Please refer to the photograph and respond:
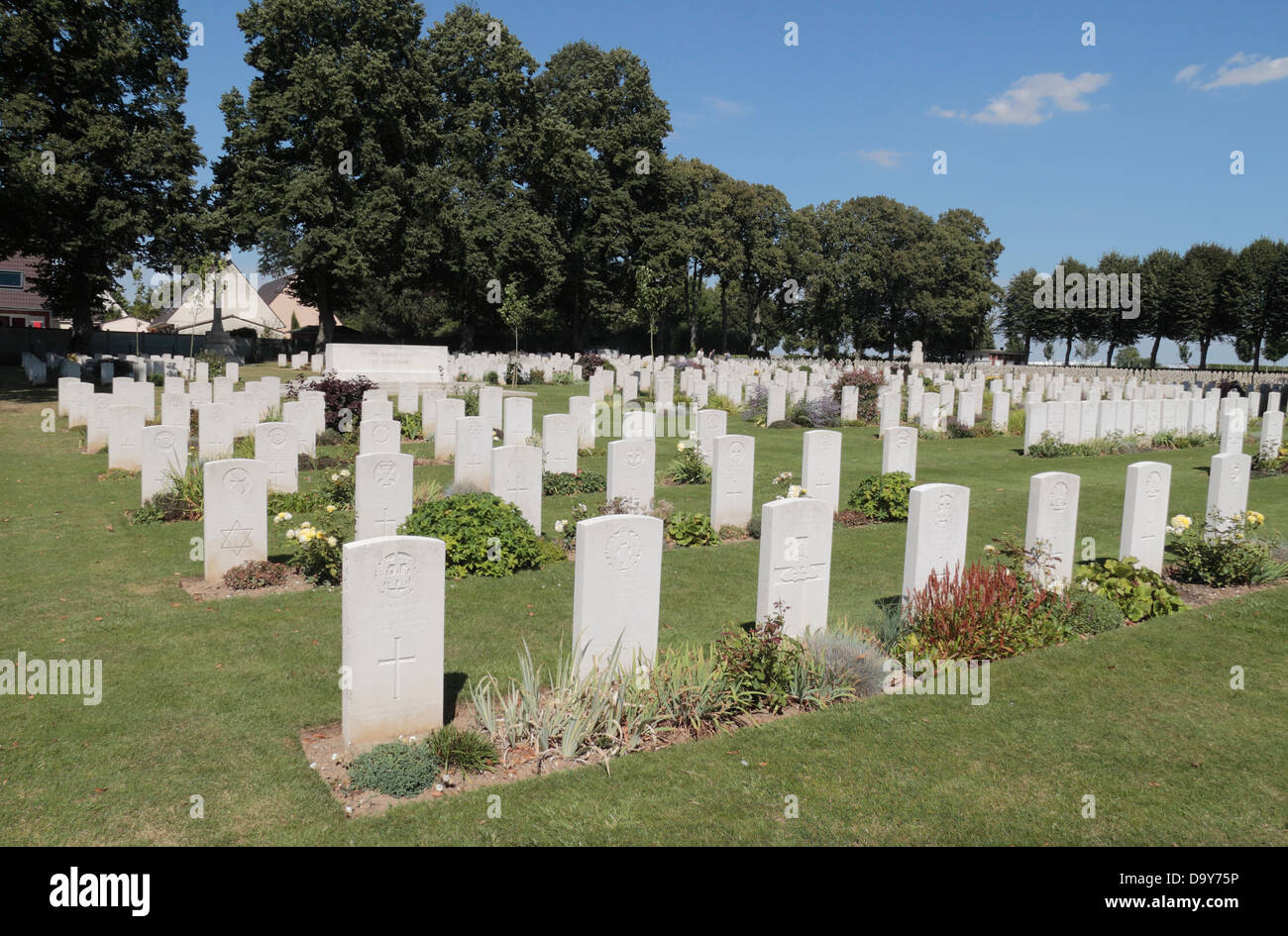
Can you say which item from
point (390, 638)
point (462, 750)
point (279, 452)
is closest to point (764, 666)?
point (462, 750)

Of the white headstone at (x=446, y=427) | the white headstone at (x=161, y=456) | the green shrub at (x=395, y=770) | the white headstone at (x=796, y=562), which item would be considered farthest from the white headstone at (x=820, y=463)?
the white headstone at (x=161, y=456)

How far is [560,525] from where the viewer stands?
10.7 meters

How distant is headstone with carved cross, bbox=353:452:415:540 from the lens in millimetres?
9758

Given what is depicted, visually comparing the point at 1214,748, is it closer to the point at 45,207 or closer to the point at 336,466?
the point at 336,466

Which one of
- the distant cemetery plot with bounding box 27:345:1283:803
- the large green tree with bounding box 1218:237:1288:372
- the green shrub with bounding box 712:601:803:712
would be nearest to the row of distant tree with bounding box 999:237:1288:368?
the large green tree with bounding box 1218:237:1288:372

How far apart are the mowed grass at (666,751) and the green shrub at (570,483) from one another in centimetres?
463

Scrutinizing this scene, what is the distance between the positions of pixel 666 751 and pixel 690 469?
10.0 metres

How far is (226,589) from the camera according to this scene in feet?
29.5

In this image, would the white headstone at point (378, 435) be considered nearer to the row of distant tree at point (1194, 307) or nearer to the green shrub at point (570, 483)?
the green shrub at point (570, 483)

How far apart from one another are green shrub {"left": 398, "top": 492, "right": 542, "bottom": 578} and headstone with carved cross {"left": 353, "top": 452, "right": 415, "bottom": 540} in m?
0.27

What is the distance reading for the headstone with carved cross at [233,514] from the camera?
906cm

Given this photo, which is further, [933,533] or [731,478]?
[731,478]

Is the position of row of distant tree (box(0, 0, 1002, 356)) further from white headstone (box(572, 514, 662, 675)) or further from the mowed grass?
white headstone (box(572, 514, 662, 675))

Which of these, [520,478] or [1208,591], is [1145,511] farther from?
[520,478]
